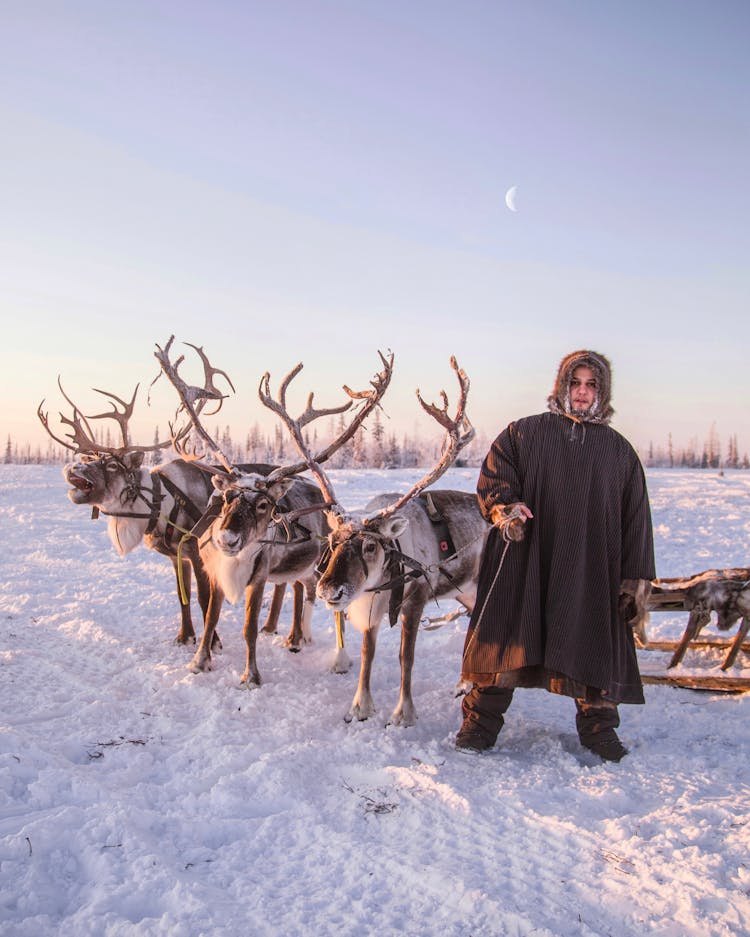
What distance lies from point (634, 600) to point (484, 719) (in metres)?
1.19

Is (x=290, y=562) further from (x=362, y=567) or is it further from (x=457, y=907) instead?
(x=457, y=907)

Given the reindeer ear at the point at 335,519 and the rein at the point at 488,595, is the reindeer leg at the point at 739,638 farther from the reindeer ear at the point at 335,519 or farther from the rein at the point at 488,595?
the reindeer ear at the point at 335,519

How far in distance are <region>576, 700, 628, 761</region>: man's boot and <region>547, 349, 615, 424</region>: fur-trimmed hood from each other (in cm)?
178

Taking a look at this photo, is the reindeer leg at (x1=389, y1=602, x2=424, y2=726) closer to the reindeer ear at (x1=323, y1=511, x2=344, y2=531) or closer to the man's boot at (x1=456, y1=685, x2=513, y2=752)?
the man's boot at (x1=456, y1=685, x2=513, y2=752)

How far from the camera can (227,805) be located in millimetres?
3393

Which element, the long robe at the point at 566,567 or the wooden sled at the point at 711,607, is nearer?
the long robe at the point at 566,567

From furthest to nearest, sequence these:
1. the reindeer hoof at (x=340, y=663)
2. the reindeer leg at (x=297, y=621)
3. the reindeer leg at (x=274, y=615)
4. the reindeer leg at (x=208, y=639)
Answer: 1. the reindeer leg at (x=274, y=615)
2. the reindeer leg at (x=297, y=621)
3. the reindeer hoof at (x=340, y=663)
4. the reindeer leg at (x=208, y=639)

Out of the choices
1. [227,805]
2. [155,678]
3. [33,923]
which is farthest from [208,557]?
[33,923]

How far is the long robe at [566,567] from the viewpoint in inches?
165

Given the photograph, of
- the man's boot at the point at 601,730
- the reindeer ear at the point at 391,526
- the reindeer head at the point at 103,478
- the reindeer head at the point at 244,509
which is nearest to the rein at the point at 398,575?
the reindeer ear at the point at 391,526

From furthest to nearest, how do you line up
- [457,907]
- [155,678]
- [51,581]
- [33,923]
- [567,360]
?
[51,581]
[155,678]
[567,360]
[457,907]
[33,923]

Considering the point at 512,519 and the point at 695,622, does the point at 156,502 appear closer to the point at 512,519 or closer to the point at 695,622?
the point at 512,519

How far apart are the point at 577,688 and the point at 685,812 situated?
979 mm

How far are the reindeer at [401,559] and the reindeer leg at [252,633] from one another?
956mm
